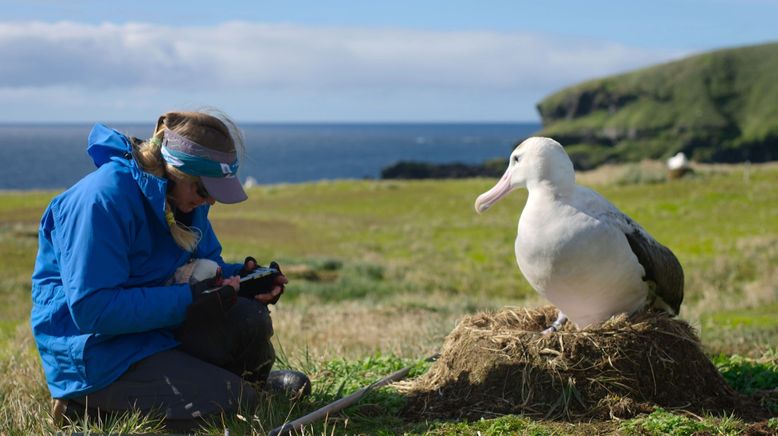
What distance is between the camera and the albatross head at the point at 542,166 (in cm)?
534

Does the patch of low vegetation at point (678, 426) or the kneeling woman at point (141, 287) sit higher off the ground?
the kneeling woman at point (141, 287)

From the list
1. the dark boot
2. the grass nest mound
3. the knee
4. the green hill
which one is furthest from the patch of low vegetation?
the green hill

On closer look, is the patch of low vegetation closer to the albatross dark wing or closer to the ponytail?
the albatross dark wing

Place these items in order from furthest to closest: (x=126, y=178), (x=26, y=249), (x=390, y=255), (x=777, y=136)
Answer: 1. (x=777, y=136)
2. (x=390, y=255)
3. (x=26, y=249)
4. (x=126, y=178)

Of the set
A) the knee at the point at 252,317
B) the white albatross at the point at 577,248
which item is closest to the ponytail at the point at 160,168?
the knee at the point at 252,317

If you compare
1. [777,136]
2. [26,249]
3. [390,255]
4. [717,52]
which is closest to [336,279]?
[390,255]

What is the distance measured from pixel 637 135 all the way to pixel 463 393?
399 ft

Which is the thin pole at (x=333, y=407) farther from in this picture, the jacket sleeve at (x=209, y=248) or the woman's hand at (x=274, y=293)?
the jacket sleeve at (x=209, y=248)

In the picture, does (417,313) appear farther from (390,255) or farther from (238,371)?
(390,255)

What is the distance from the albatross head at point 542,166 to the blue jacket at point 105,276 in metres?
1.90

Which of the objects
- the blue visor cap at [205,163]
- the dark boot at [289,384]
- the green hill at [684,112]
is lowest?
the green hill at [684,112]

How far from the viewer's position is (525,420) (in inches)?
195

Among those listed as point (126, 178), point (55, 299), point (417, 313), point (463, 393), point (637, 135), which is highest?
point (126, 178)

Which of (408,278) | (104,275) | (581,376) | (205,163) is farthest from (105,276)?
(408,278)
